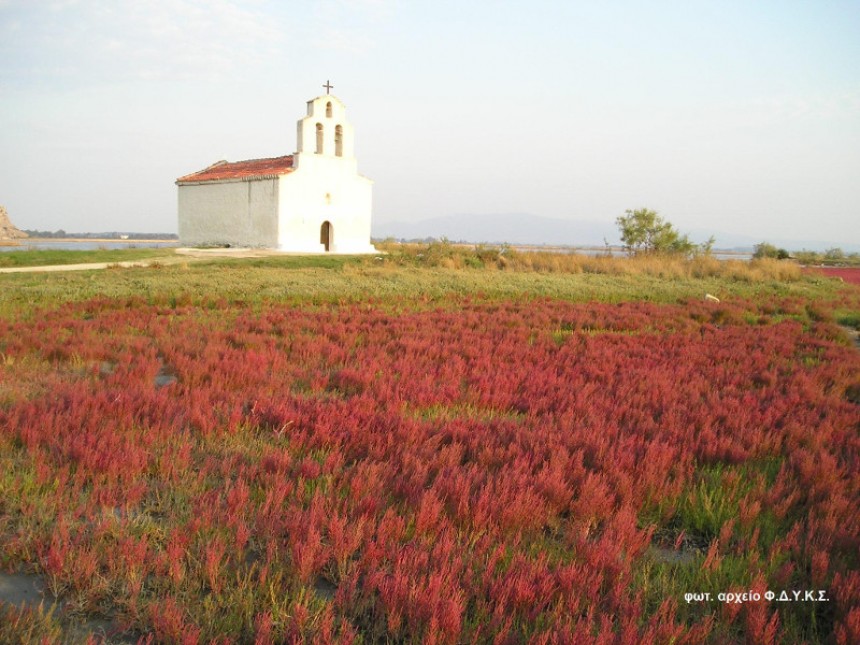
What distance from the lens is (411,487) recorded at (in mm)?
3934

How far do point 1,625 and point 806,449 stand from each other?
5779 mm

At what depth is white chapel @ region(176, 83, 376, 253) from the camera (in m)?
36.4

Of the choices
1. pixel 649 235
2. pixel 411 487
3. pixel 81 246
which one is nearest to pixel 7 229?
pixel 81 246

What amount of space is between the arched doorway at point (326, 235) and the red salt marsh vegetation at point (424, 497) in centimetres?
3152

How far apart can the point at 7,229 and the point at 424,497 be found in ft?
391

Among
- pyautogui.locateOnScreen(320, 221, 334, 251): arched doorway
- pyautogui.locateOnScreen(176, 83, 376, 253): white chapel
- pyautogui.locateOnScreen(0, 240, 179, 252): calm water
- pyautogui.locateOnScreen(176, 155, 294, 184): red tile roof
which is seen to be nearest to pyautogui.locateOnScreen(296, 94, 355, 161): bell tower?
pyautogui.locateOnScreen(176, 83, 376, 253): white chapel

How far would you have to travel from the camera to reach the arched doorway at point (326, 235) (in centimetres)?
3931

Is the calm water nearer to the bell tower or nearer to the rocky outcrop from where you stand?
the bell tower

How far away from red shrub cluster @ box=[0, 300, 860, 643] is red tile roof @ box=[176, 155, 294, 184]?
30.4 meters

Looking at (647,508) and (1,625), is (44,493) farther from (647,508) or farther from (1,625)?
(647,508)

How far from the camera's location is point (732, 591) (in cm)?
302

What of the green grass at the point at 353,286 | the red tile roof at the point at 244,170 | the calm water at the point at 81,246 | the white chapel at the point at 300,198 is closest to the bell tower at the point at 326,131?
the white chapel at the point at 300,198

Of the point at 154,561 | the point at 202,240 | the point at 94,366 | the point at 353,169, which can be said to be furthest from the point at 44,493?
the point at 202,240

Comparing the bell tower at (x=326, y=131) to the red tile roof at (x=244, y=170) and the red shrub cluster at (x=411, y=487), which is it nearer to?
the red tile roof at (x=244, y=170)
